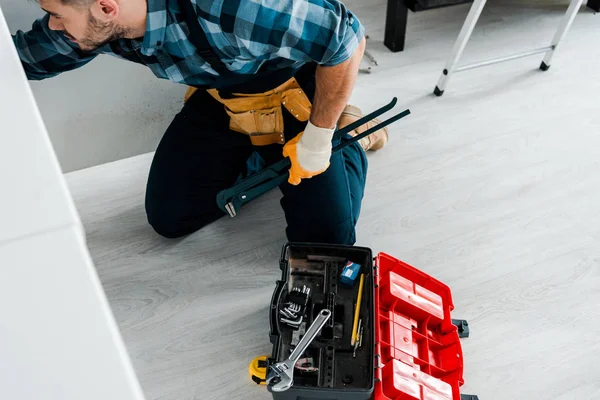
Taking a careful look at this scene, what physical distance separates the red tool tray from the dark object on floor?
3.37ft

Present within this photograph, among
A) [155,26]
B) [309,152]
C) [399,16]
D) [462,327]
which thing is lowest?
[462,327]

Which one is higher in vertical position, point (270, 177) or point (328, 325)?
point (270, 177)

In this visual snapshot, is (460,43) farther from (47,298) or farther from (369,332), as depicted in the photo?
(47,298)

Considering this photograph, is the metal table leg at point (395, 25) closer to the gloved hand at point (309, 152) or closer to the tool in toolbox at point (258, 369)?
the gloved hand at point (309, 152)

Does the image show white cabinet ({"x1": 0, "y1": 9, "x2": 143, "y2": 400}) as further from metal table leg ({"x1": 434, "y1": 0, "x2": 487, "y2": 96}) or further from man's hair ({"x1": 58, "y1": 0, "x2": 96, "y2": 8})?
metal table leg ({"x1": 434, "y1": 0, "x2": 487, "y2": 96})

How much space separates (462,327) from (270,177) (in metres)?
0.57

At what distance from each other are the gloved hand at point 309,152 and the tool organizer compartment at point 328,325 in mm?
167

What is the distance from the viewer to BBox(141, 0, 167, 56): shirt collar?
976mm

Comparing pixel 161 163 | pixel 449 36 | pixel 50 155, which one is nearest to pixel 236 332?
pixel 161 163

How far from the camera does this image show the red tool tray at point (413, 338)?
3.90ft

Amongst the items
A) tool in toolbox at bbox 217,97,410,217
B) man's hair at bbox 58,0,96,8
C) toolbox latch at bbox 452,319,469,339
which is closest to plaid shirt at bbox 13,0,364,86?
man's hair at bbox 58,0,96,8

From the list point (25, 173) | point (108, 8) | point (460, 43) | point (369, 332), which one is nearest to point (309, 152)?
point (369, 332)

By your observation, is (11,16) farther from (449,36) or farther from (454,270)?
(449,36)

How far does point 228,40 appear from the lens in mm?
1031
